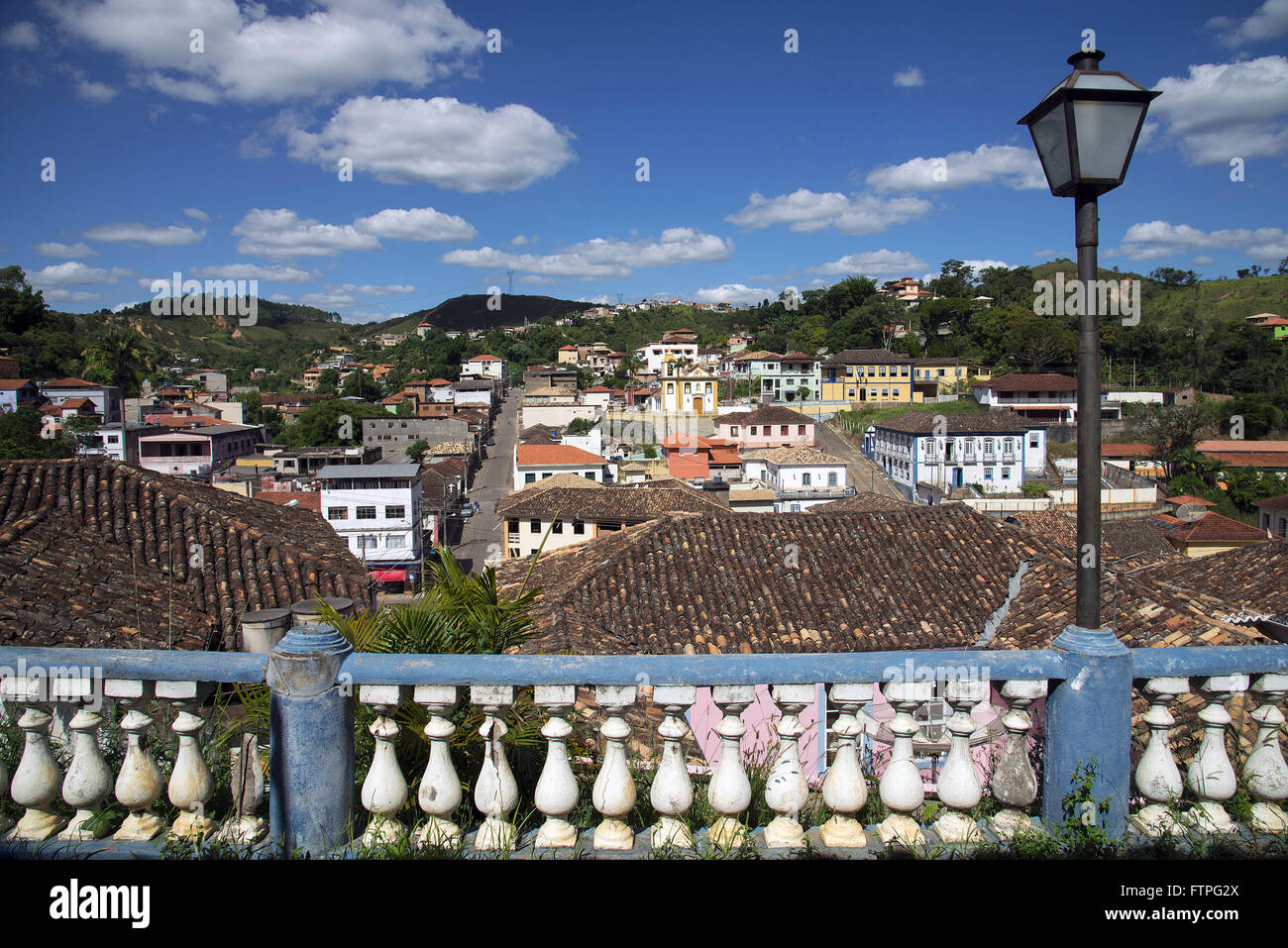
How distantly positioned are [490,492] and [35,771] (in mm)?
58888

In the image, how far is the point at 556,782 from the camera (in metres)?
3.06

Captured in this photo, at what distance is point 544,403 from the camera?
85.2 metres

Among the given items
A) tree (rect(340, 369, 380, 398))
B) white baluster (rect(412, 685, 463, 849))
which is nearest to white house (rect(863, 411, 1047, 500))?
white baluster (rect(412, 685, 463, 849))

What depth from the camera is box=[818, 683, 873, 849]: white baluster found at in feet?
10.2

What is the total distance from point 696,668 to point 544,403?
8326cm

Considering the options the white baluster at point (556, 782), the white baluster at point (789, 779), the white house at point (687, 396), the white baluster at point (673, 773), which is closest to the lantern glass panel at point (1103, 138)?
the white baluster at point (789, 779)

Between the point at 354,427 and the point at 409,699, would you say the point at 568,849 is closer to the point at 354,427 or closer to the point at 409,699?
the point at 409,699

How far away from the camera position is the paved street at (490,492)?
4492cm

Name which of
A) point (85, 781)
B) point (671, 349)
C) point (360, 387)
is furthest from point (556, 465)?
point (671, 349)

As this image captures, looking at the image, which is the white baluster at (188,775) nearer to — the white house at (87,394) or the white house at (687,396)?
the white house at (687,396)

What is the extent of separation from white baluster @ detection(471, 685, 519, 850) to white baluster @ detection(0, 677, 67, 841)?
1606 millimetres
